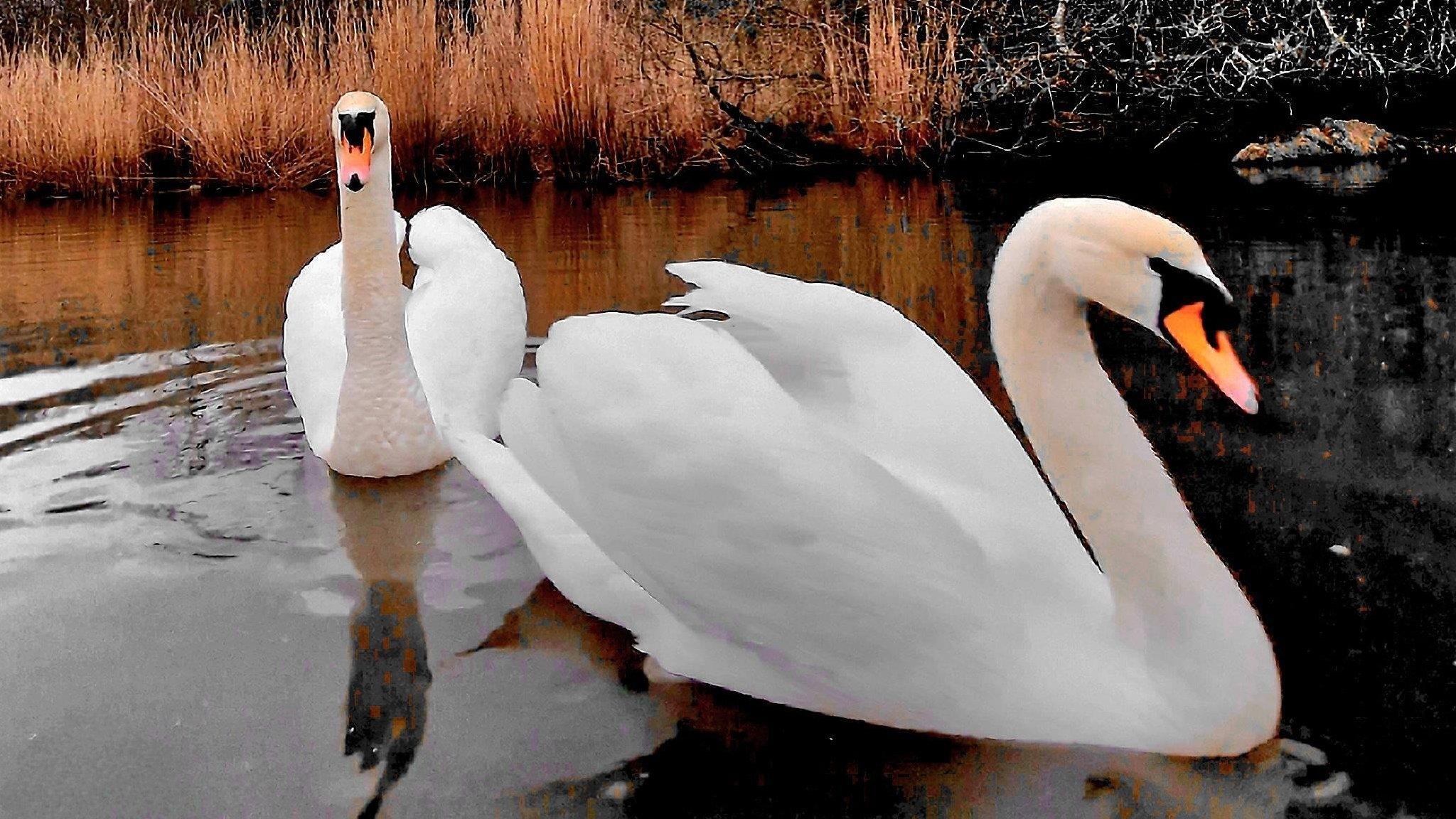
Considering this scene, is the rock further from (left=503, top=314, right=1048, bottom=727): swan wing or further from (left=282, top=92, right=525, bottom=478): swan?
(left=503, top=314, right=1048, bottom=727): swan wing

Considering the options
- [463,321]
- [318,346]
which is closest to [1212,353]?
[463,321]

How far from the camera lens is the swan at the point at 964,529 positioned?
6.27 ft

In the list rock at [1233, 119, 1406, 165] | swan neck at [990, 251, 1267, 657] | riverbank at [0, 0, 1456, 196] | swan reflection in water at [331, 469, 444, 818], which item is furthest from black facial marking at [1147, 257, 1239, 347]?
riverbank at [0, 0, 1456, 196]

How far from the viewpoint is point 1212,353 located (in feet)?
5.98

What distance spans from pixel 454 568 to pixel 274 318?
278 centimetres

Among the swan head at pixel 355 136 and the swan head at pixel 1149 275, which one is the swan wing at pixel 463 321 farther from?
the swan head at pixel 1149 275

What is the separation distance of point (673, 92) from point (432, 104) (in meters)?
1.90

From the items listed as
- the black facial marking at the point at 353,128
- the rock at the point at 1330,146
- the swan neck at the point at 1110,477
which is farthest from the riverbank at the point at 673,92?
the swan neck at the point at 1110,477

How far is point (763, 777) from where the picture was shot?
2.02 meters

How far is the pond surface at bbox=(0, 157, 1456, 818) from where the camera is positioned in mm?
1976

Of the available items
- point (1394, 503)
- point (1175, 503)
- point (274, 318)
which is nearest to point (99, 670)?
point (1175, 503)

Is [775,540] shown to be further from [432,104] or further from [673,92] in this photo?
[432,104]

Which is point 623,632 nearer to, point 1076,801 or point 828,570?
point 828,570

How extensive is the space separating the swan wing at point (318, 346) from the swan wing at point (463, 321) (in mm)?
147
